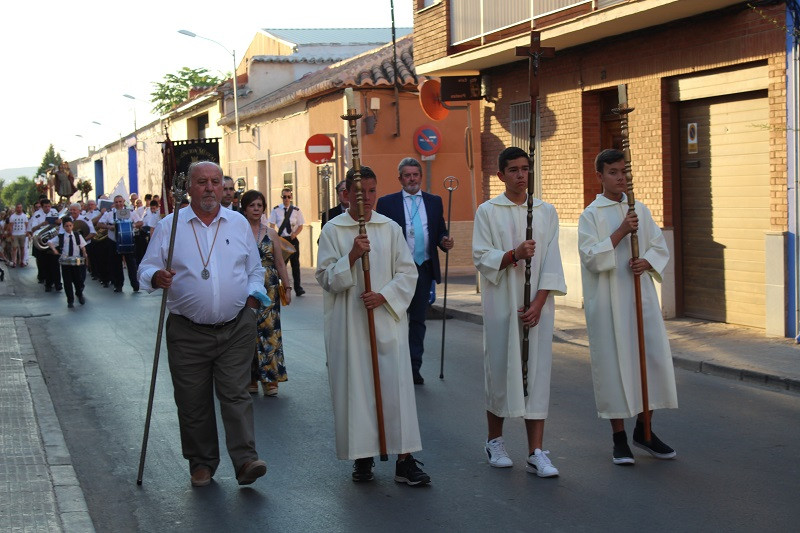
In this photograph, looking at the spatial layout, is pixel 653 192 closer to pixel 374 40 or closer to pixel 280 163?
pixel 280 163

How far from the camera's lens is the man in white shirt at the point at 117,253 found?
80.5 feet

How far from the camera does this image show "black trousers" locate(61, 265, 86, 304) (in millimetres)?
20594

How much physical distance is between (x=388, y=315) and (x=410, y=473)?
0.96 meters

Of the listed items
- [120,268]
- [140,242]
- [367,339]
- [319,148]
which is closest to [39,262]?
[140,242]

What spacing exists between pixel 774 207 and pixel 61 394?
7.96 m

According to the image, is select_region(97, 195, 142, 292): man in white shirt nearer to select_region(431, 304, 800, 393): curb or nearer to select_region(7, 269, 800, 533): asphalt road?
select_region(7, 269, 800, 533): asphalt road

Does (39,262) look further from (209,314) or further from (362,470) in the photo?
(362,470)

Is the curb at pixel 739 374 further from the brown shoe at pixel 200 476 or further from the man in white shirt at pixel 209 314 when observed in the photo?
the brown shoe at pixel 200 476

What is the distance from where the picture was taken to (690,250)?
1495 cm

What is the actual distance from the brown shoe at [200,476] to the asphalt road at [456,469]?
0.08 m

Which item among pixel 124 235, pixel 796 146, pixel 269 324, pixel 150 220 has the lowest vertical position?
pixel 269 324

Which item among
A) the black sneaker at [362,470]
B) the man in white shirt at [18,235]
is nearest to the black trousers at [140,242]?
the man in white shirt at [18,235]

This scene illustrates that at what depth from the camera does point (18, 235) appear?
37.2 m

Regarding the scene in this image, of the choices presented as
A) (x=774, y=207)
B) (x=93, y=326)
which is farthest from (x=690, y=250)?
(x=93, y=326)
